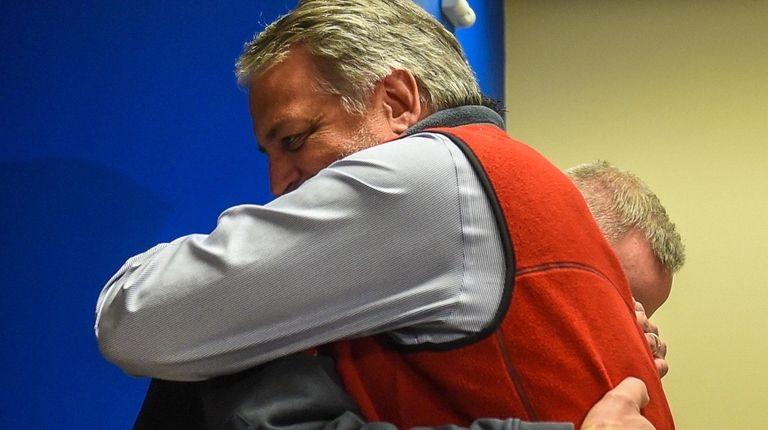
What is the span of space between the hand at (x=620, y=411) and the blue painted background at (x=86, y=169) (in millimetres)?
641

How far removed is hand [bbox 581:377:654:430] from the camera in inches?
28.1

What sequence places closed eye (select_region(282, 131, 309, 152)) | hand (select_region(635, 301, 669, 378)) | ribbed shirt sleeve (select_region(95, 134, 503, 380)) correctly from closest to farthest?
ribbed shirt sleeve (select_region(95, 134, 503, 380)) → closed eye (select_region(282, 131, 309, 152)) → hand (select_region(635, 301, 669, 378))

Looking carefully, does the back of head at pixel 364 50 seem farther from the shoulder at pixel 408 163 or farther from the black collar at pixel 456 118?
the shoulder at pixel 408 163

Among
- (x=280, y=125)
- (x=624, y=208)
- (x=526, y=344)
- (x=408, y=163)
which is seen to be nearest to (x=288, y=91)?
(x=280, y=125)

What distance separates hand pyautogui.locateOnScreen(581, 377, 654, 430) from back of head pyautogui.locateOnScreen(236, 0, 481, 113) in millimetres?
443

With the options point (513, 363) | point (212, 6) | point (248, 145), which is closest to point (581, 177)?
point (248, 145)

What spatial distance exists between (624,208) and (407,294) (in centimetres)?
87

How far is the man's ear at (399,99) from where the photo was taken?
101cm

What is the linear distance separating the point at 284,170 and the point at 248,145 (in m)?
0.35

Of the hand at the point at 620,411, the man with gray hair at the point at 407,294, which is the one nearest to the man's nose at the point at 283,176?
the man with gray hair at the point at 407,294

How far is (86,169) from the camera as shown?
1041 mm

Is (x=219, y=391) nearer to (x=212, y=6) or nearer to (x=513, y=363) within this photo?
(x=513, y=363)

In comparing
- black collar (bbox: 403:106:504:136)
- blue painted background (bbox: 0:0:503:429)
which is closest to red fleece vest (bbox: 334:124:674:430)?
black collar (bbox: 403:106:504:136)

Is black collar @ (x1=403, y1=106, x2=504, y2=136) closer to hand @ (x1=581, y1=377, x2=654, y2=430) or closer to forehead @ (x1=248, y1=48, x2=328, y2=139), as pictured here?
forehead @ (x1=248, y1=48, x2=328, y2=139)
